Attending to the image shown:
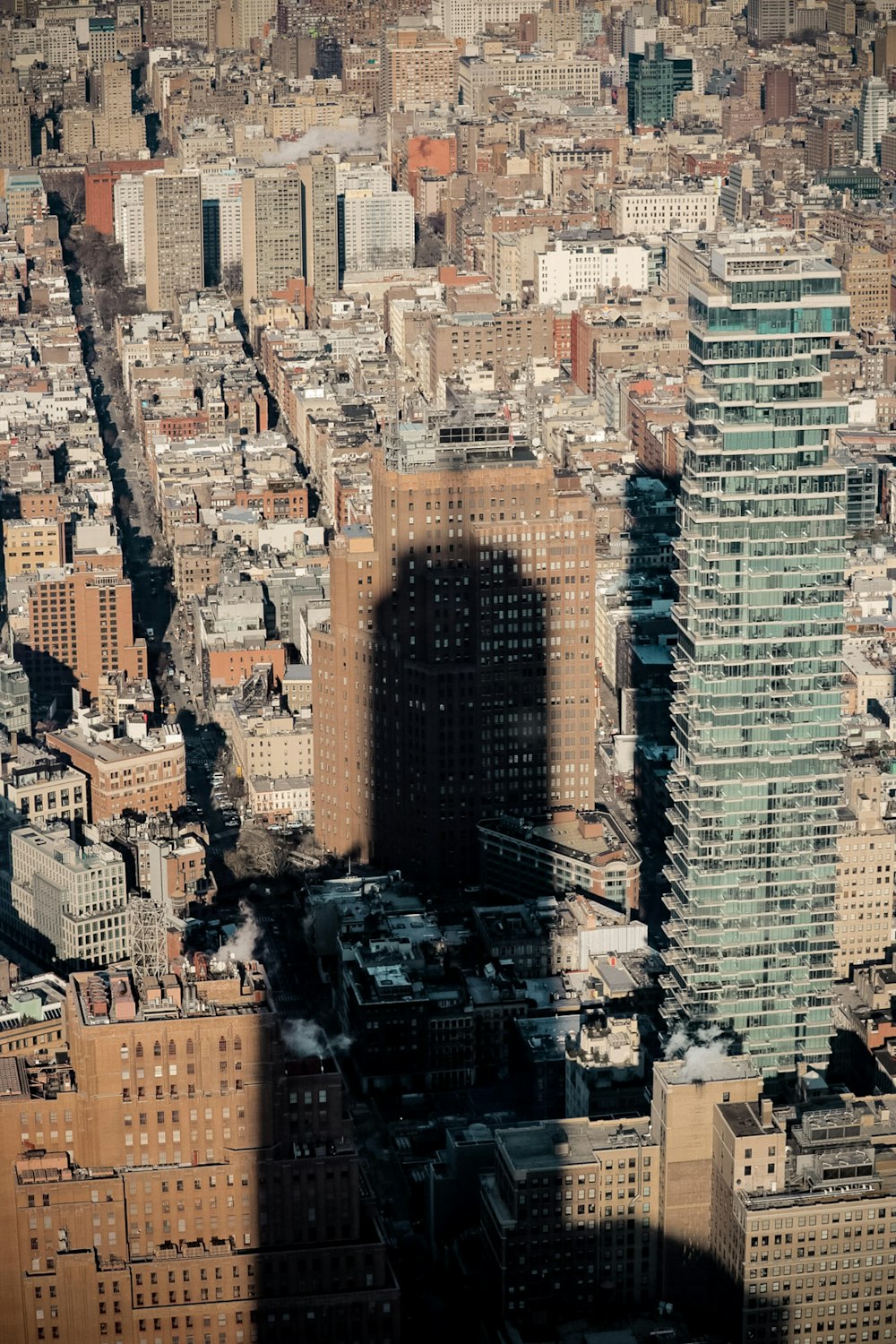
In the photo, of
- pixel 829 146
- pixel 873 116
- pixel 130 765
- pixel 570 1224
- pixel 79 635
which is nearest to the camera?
pixel 570 1224

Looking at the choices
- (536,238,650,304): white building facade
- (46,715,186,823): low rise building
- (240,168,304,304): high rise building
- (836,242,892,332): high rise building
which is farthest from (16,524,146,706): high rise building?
(836,242,892,332): high rise building

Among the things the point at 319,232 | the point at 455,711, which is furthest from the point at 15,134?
the point at 455,711

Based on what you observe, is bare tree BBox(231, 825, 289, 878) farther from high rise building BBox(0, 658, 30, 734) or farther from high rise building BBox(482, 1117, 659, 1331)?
high rise building BBox(482, 1117, 659, 1331)

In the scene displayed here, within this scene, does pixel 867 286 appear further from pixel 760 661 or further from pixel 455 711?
pixel 760 661

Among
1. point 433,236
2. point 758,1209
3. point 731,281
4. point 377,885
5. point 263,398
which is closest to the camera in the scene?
point 758,1209

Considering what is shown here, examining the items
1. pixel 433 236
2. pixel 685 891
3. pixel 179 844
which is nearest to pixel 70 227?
pixel 433 236

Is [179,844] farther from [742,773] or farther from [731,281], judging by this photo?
[731,281]
